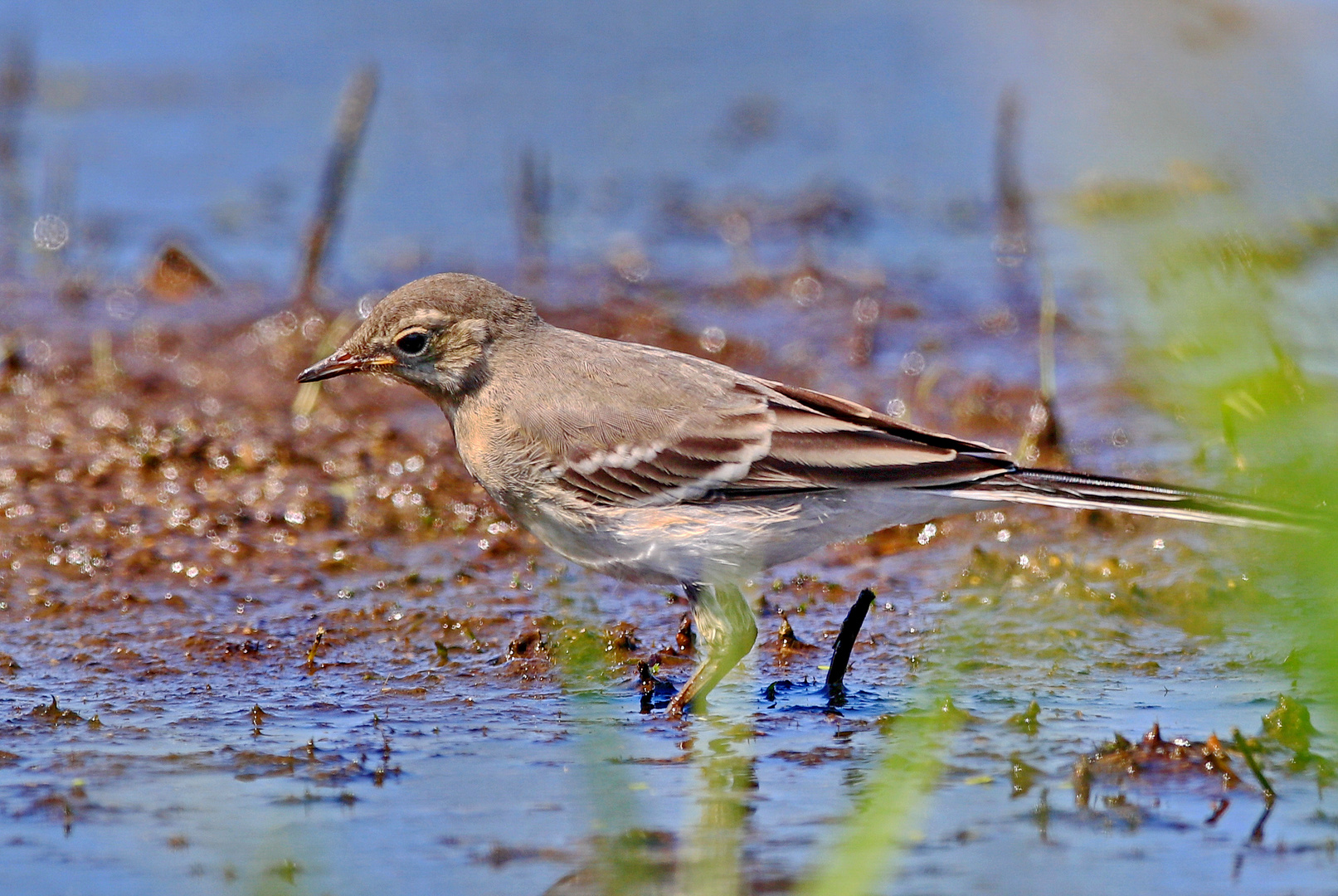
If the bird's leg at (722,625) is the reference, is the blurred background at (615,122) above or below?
above

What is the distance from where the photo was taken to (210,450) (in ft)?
27.5

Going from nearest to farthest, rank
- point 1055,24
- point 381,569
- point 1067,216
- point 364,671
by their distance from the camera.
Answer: point 364,671 < point 381,569 < point 1067,216 < point 1055,24

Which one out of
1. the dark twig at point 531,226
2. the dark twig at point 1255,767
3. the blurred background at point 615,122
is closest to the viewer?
the dark twig at point 1255,767

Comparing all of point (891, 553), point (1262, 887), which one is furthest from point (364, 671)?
point (1262, 887)

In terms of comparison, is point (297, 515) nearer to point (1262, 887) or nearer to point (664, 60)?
point (1262, 887)

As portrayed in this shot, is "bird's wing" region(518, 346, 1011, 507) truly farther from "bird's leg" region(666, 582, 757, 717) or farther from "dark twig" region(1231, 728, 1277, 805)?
"dark twig" region(1231, 728, 1277, 805)

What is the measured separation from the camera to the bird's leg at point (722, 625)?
593 cm

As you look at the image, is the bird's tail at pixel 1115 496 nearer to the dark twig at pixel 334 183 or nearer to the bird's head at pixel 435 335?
the bird's head at pixel 435 335

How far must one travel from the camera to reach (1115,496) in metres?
5.53

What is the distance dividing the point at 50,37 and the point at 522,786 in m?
12.9

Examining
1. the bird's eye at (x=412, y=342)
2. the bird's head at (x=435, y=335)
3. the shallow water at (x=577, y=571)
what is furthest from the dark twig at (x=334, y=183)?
the bird's eye at (x=412, y=342)

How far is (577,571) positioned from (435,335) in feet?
4.77

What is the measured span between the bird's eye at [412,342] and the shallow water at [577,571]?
1099mm

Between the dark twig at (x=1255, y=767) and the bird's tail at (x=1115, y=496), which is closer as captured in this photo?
the dark twig at (x=1255, y=767)
